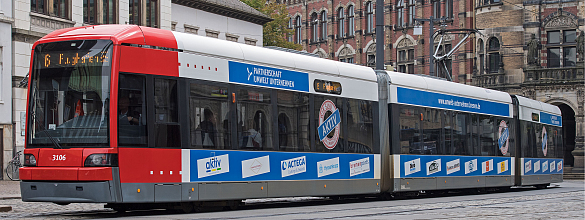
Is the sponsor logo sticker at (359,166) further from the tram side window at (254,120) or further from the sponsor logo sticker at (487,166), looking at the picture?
the sponsor logo sticker at (487,166)

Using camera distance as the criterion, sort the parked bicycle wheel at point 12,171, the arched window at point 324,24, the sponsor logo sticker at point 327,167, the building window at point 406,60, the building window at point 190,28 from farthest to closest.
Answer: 1. the arched window at point 324,24
2. the building window at point 406,60
3. the building window at point 190,28
4. the parked bicycle wheel at point 12,171
5. the sponsor logo sticker at point 327,167

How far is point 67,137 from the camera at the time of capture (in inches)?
418

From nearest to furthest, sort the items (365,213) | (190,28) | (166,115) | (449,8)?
1. (166,115)
2. (365,213)
3. (190,28)
4. (449,8)

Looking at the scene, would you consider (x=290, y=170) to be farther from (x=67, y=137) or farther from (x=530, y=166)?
(x=530, y=166)

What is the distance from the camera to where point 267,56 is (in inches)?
531

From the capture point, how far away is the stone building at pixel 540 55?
148ft

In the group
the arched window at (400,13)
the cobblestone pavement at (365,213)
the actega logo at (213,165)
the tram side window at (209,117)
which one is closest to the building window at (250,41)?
the arched window at (400,13)

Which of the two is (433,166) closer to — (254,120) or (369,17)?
(254,120)

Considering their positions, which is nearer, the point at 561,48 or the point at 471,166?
the point at 471,166

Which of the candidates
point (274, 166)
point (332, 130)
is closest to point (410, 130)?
point (332, 130)

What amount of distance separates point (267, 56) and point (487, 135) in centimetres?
935

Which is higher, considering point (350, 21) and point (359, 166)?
point (350, 21)

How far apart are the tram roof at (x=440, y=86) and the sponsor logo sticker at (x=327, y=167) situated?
2.98 metres

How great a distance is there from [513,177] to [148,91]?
14113 mm
